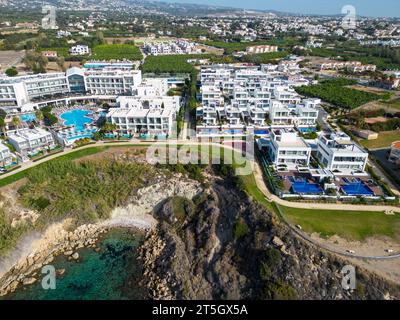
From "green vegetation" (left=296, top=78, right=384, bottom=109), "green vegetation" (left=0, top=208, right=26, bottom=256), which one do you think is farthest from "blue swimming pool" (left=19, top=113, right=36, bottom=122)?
"green vegetation" (left=296, top=78, right=384, bottom=109)

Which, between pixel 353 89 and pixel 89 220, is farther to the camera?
pixel 353 89

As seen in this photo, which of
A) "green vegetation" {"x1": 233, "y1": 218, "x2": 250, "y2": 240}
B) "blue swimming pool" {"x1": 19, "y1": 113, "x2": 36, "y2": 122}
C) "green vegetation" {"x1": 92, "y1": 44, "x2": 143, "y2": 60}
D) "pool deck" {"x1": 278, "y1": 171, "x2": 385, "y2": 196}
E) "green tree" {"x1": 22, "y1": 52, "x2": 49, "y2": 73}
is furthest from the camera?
"green vegetation" {"x1": 92, "y1": 44, "x2": 143, "y2": 60}

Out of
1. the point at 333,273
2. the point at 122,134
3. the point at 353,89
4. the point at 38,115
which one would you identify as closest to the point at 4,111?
the point at 38,115

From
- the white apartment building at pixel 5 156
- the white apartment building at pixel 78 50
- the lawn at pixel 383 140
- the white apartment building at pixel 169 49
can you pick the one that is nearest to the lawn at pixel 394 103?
the lawn at pixel 383 140

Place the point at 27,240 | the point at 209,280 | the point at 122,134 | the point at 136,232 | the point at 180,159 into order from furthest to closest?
the point at 122,134 < the point at 180,159 < the point at 136,232 < the point at 27,240 < the point at 209,280

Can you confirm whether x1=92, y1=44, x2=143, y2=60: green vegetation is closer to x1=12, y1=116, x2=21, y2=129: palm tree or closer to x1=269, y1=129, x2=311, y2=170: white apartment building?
x1=12, y1=116, x2=21, y2=129: palm tree

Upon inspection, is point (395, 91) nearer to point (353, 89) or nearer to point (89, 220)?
point (353, 89)

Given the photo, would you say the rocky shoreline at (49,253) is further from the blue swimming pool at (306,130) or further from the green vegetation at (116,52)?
the green vegetation at (116,52)
